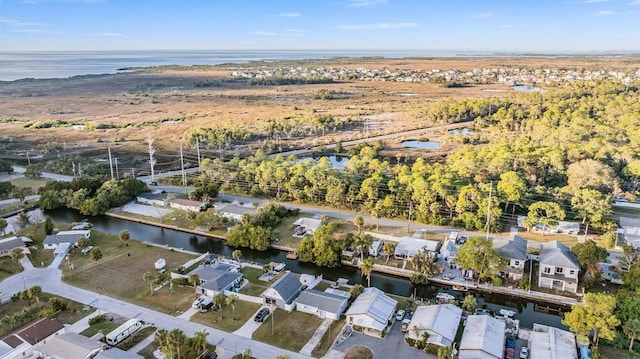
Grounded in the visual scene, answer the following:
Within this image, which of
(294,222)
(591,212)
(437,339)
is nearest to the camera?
(437,339)

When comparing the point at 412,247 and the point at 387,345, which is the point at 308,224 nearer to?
the point at 412,247

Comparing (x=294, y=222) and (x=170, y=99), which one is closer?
(x=294, y=222)

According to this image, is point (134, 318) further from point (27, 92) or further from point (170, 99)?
point (27, 92)

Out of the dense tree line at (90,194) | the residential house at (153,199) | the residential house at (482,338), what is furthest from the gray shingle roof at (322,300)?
the dense tree line at (90,194)


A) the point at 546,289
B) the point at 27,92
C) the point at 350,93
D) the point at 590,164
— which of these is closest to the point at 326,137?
the point at 590,164

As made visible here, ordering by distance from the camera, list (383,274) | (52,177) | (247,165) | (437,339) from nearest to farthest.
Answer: (437,339) < (383,274) < (247,165) < (52,177)

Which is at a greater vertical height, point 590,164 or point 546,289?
point 590,164

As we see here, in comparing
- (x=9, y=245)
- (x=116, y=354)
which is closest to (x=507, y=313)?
(x=116, y=354)

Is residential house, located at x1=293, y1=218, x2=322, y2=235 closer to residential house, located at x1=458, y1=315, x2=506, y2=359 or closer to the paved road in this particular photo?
the paved road
